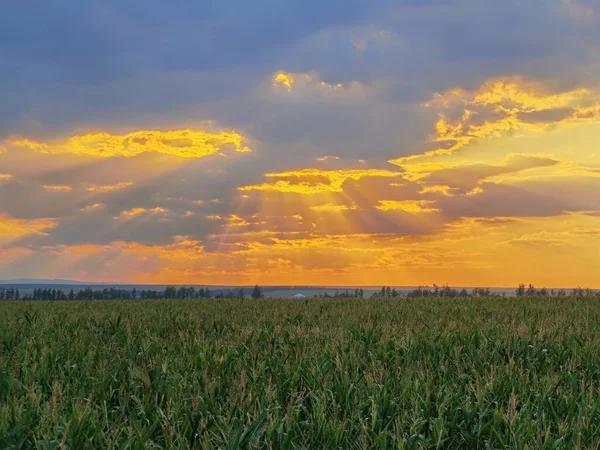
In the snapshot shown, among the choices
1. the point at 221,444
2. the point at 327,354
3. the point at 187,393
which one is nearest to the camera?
the point at 221,444

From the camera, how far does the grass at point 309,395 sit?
4.77 meters

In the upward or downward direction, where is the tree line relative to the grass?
downward

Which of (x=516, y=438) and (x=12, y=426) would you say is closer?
(x=516, y=438)

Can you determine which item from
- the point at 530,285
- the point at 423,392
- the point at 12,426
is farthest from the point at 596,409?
the point at 530,285

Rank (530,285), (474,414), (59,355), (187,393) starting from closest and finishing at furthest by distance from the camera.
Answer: (474,414), (187,393), (59,355), (530,285)

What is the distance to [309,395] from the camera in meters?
6.10

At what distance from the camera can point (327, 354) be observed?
851cm

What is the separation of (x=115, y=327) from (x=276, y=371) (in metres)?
8.13

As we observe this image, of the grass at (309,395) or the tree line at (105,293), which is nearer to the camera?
the grass at (309,395)

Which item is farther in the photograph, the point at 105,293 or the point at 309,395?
the point at 105,293

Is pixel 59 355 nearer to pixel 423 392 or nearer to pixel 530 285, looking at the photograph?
pixel 423 392

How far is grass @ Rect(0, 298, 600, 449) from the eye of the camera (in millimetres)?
4773

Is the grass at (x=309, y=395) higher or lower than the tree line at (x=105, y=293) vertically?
higher

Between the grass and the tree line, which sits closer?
the grass
